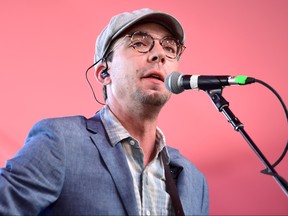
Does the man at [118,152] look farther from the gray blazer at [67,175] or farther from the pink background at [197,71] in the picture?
the pink background at [197,71]

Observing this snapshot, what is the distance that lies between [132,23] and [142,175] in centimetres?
69

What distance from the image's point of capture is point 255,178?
6.78 ft

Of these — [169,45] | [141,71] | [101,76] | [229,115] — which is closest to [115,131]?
[141,71]

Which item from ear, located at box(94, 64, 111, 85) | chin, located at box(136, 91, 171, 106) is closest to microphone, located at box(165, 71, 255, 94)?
chin, located at box(136, 91, 171, 106)

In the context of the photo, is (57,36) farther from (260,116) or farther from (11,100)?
(260,116)

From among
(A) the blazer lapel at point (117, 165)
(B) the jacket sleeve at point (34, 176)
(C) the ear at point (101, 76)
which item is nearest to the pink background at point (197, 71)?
(C) the ear at point (101, 76)

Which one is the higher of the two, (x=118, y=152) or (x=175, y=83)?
(x=175, y=83)

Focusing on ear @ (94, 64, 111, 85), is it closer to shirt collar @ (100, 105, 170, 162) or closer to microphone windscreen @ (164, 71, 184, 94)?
shirt collar @ (100, 105, 170, 162)

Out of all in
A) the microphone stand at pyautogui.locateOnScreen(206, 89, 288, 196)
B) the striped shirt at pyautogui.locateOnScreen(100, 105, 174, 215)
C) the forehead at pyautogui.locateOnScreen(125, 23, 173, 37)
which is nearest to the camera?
the microphone stand at pyautogui.locateOnScreen(206, 89, 288, 196)

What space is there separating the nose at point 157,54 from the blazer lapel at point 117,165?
0.39 meters

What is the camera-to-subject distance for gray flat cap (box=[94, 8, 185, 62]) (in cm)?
172

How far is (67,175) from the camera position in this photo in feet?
4.41

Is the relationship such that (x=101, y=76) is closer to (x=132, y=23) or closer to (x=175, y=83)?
(x=132, y=23)

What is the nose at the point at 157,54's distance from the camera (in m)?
1.66
